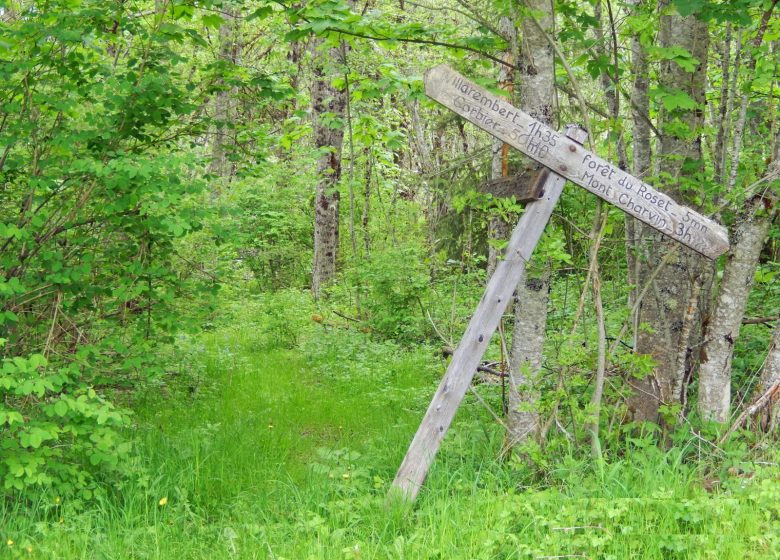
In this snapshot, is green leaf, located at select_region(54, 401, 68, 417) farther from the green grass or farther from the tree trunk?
the tree trunk

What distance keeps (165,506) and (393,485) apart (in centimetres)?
154

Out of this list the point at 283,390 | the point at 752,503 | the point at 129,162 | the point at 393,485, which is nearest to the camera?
the point at 752,503

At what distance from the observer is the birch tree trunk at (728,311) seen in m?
4.55

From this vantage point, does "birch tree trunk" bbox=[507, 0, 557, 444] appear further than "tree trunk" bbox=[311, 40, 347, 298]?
No

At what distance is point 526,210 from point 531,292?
689 mm

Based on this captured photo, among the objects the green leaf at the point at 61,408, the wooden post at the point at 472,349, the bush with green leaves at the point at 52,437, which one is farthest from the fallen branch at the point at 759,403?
the green leaf at the point at 61,408

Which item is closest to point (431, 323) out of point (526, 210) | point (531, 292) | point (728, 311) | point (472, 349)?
point (531, 292)

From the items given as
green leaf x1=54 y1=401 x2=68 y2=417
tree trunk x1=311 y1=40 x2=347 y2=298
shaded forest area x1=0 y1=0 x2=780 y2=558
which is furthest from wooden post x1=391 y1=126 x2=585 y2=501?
tree trunk x1=311 y1=40 x2=347 y2=298

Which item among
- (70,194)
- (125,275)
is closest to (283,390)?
(125,275)

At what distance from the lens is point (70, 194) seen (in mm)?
5043

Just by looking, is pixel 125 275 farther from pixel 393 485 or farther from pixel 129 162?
pixel 393 485

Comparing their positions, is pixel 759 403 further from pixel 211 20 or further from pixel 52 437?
pixel 211 20

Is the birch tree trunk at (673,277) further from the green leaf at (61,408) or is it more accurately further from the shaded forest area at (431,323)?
the green leaf at (61,408)

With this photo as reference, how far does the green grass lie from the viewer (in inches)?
134
